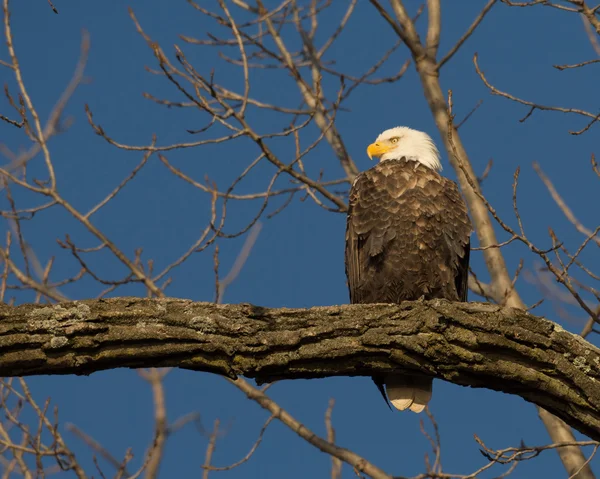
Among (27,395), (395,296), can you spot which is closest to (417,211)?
(395,296)

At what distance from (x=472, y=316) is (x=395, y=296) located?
4.82 feet

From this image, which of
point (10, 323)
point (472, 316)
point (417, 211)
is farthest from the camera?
point (417, 211)

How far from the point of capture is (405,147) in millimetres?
6430

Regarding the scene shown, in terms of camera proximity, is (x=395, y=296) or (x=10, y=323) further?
(x=395, y=296)

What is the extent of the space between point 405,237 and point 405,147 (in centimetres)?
121

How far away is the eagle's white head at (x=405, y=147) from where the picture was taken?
6.29 m

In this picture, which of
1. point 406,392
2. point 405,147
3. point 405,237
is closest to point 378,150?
point 405,147

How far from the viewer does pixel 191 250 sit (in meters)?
6.43

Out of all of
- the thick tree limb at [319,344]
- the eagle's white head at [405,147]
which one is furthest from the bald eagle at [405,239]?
the thick tree limb at [319,344]

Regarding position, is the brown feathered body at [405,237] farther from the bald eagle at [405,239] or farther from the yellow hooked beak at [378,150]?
the yellow hooked beak at [378,150]

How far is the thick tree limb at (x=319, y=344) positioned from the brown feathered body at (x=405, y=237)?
1.24 meters

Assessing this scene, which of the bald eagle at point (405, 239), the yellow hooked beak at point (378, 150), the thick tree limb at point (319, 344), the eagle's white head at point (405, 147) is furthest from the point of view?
the yellow hooked beak at point (378, 150)

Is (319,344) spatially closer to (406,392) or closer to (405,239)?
(406,392)

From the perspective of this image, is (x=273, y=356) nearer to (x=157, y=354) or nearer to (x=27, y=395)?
(x=157, y=354)
